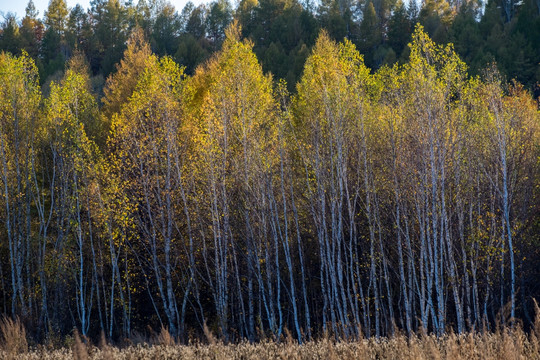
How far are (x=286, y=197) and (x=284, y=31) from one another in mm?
30075

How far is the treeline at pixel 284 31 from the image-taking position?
3434 cm

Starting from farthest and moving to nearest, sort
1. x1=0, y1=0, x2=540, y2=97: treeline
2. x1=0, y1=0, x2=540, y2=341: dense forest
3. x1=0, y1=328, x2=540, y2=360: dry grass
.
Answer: x1=0, y1=0, x2=540, y2=97: treeline, x1=0, y1=0, x2=540, y2=341: dense forest, x1=0, y1=328, x2=540, y2=360: dry grass

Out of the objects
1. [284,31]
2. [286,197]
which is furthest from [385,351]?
[284,31]

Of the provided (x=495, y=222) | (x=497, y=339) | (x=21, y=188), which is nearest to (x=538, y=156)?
(x=495, y=222)

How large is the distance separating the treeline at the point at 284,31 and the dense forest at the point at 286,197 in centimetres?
1351

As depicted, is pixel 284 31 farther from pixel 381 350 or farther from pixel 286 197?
pixel 381 350

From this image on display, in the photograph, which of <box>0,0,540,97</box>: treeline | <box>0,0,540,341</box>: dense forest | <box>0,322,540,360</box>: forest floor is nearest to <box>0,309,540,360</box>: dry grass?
<box>0,322,540,360</box>: forest floor

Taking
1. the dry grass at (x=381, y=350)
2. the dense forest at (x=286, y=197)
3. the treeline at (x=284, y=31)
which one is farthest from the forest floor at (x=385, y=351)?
the treeline at (x=284, y=31)

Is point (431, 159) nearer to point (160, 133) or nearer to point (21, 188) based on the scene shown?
point (160, 133)

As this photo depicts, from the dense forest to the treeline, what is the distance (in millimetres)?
13506

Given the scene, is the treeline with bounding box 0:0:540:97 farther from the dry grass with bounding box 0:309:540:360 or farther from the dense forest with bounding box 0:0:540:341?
the dry grass with bounding box 0:309:540:360

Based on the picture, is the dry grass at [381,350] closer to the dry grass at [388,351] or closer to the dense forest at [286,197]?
the dry grass at [388,351]

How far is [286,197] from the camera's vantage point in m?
16.4

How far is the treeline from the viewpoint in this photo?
113 ft
